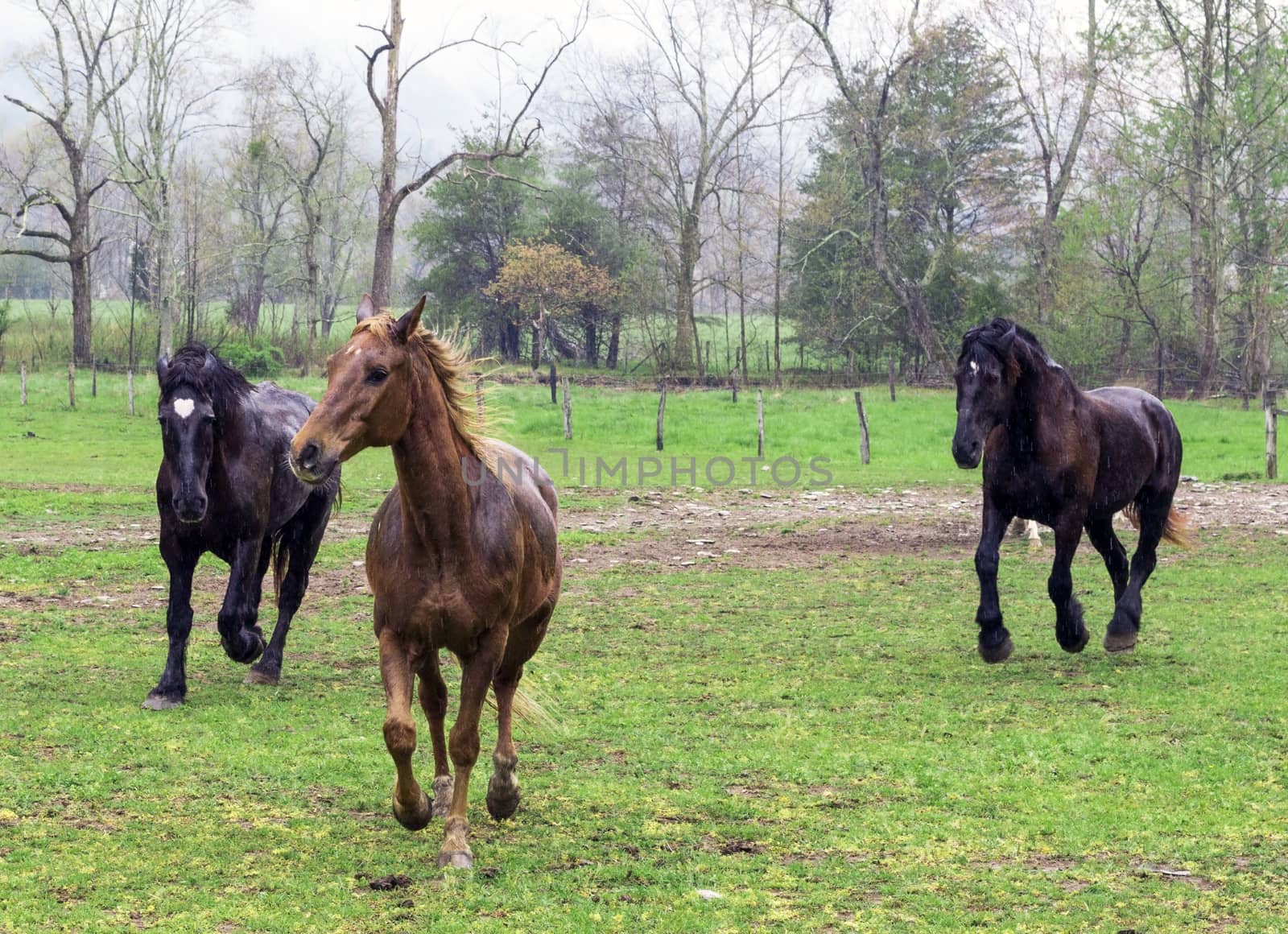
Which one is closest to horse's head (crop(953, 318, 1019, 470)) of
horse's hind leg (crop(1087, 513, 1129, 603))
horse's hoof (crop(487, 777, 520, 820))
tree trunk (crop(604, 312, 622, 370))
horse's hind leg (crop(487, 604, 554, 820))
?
horse's hind leg (crop(1087, 513, 1129, 603))

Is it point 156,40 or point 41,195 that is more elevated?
point 156,40

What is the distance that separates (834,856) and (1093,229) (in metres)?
34.5

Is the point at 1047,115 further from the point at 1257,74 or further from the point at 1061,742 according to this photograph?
the point at 1061,742

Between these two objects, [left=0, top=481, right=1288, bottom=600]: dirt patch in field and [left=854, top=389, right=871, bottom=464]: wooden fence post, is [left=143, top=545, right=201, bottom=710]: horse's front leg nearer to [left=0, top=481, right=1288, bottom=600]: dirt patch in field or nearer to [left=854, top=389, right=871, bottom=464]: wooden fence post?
[left=0, top=481, right=1288, bottom=600]: dirt patch in field

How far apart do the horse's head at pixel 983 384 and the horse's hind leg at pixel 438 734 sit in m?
3.96

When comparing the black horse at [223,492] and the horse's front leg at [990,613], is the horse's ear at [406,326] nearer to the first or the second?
the black horse at [223,492]

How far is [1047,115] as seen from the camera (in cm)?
4019

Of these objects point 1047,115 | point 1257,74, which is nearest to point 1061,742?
point 1257,74

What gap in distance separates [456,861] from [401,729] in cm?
54

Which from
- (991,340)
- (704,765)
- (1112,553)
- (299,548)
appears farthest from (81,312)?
(704,765)

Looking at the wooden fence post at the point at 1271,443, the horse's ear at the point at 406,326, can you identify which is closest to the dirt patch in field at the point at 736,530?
the wooden fence post at the point at 1271,443

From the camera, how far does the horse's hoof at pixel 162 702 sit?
23.4 feet

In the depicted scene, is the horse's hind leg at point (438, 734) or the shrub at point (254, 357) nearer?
the horse's hind leg at point (438, 734)

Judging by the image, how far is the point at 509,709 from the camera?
5.52m
